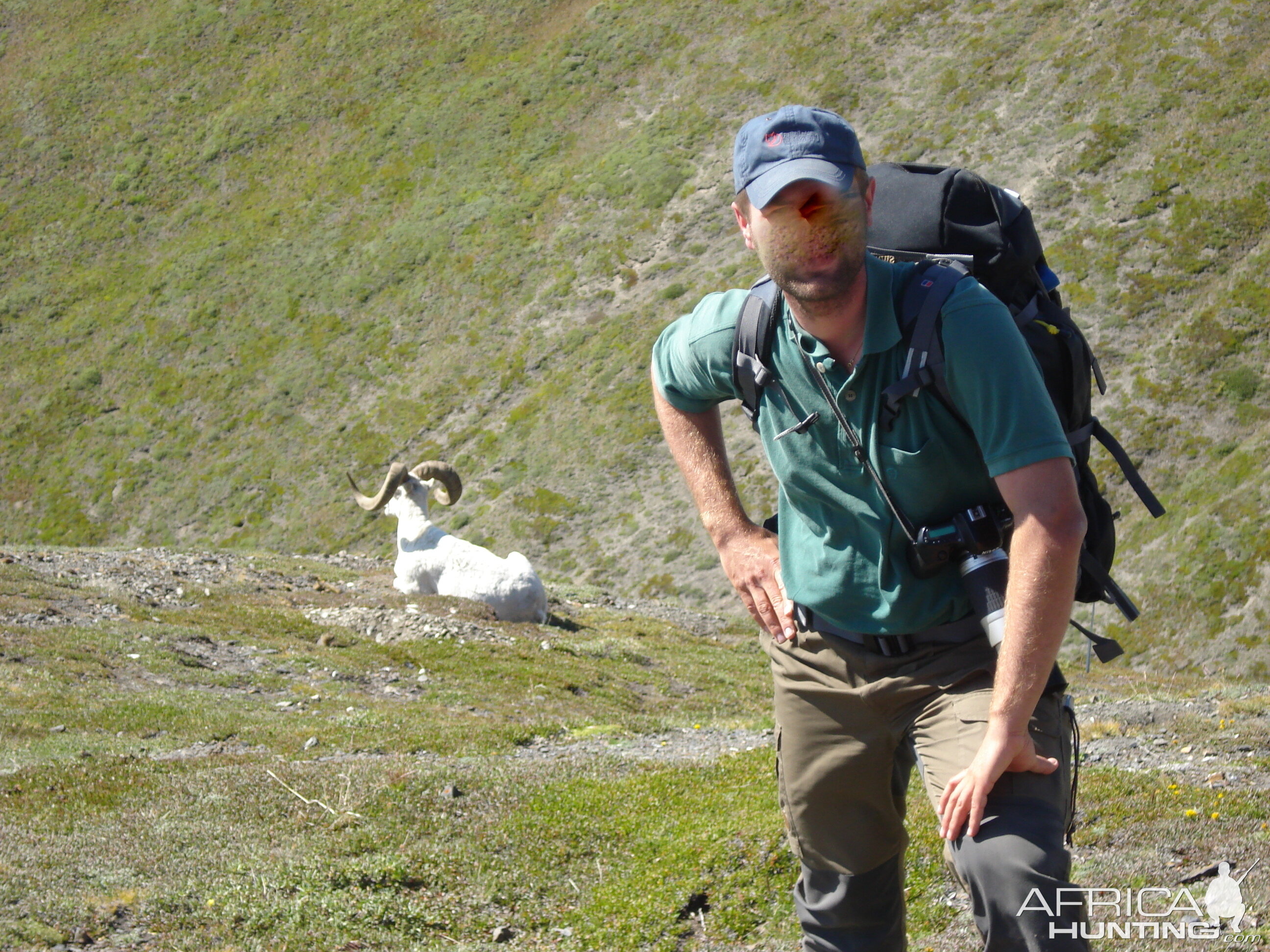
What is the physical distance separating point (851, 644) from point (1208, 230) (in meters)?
34.5

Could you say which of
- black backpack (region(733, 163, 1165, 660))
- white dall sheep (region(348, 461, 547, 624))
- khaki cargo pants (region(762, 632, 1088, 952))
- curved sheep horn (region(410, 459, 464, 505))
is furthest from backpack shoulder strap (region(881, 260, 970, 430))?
curved sheep horn (region(410, 459, 464, 505))

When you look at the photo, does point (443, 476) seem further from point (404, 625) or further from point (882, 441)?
point (882, 441)

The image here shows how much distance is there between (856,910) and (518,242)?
147 feet

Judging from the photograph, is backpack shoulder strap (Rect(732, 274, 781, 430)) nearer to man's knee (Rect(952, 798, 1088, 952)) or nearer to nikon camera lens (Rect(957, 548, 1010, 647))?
nikon camera lens (Rect(957, 548, 1010, 647))

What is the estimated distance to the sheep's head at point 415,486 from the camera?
880 inches

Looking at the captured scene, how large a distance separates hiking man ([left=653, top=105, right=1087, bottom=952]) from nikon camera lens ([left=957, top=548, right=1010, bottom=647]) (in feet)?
0.36

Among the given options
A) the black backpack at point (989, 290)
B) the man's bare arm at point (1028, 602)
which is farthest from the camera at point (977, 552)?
the black backpack at point (989, 290)

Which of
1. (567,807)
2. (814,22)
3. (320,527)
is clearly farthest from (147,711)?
(814,22)

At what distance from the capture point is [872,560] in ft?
11.7

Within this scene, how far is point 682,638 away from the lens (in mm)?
24141

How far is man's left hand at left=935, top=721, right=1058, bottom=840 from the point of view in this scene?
3.11 m

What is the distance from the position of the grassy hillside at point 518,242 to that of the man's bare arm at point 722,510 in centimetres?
2375

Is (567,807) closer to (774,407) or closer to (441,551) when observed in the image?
(774,407)

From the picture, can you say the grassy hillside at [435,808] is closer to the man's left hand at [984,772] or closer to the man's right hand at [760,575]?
the man's right hand at [760,575]
